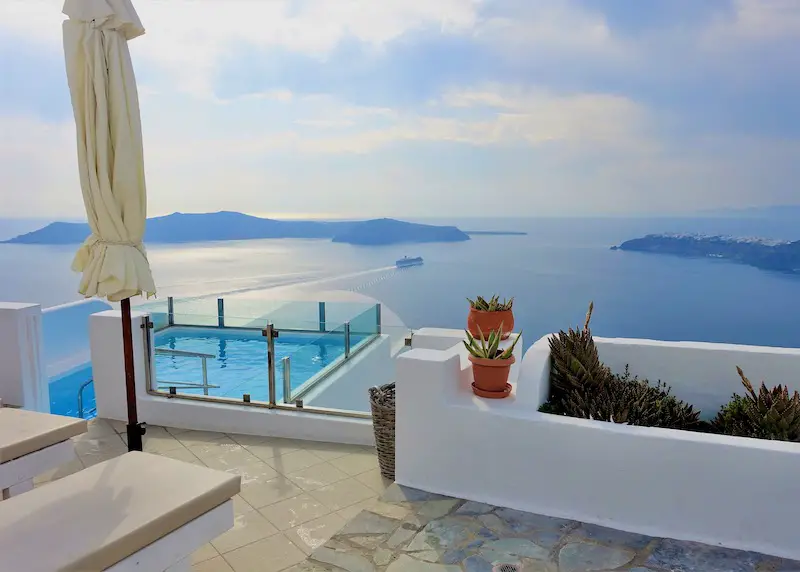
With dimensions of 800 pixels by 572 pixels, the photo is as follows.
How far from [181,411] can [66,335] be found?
2664mm

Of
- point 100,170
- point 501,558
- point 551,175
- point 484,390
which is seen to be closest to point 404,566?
point 501,558

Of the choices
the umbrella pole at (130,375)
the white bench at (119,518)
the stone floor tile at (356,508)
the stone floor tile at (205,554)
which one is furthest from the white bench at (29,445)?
the stone floor tile at (356,508)

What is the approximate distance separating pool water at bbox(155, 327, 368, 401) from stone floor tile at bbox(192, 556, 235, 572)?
69.7 inches

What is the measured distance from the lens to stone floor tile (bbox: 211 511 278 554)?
2.85 meters

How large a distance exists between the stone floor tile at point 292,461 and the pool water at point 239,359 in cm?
58

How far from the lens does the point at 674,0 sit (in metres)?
10.4

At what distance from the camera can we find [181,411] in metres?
4.51

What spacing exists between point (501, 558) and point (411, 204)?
1233 centimetres

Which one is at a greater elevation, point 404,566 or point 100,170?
point 100,170

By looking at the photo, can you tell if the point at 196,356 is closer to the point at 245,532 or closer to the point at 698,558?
the point at 245,532

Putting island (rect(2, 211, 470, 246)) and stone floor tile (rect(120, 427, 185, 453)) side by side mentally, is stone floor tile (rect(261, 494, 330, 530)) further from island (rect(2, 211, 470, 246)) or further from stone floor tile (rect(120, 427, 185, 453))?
island (rect(2, 211, 470, 246))

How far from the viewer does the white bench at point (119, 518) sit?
5.98 ft

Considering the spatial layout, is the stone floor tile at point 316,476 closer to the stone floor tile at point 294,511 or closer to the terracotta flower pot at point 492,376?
the stone floor tile at point 294,511

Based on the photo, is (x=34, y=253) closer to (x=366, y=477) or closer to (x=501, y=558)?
(x=366, y=477)
